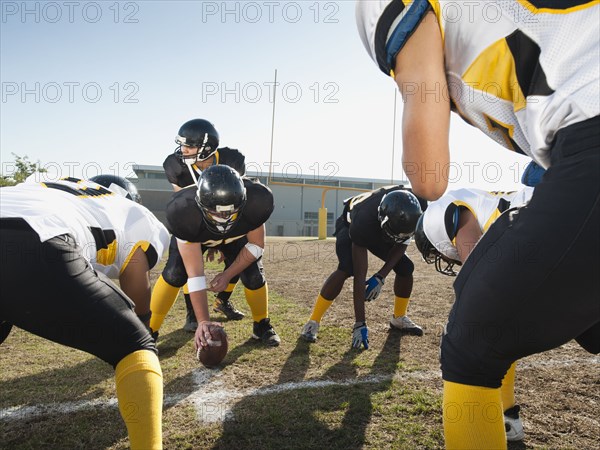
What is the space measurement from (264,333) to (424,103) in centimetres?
321

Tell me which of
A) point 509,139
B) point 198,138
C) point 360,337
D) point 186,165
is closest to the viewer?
point 509,139

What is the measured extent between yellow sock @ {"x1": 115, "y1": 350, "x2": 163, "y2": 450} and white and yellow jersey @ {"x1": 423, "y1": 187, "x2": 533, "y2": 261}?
6.00 feet

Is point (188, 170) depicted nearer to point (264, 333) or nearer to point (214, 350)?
point (264, 333)

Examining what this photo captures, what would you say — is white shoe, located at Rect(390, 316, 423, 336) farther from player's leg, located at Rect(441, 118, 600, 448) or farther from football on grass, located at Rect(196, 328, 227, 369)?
player's leg, located at Rect(441, 118, 600, 448)

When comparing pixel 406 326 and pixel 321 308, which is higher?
pixel 321 308

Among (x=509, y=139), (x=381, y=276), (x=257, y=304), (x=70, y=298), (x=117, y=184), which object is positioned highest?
(x=509, y=139)

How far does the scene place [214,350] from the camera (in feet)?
9.70

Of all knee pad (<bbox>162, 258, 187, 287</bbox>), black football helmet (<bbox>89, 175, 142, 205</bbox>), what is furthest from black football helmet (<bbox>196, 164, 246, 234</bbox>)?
knee pad (<bbox>162, 258, 187, 287</bbox>)

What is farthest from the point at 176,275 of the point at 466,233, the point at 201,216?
the point at 466,233

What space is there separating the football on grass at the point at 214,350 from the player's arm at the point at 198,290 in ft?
0.12

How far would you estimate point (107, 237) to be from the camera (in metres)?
2.14

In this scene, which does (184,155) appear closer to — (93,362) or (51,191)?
(93,362)

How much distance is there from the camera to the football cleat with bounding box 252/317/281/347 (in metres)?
3.97

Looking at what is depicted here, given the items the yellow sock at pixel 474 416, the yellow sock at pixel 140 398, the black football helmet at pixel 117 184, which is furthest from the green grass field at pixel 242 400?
the black football helmet at pixel 117 184
